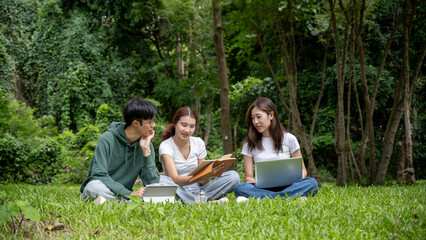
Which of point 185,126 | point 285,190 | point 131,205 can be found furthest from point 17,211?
point 285,190

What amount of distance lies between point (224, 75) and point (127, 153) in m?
3.12

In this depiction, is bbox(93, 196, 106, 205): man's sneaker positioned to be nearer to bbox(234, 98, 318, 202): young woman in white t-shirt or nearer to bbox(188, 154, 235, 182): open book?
bbox(188, 154, 235, 182): open book

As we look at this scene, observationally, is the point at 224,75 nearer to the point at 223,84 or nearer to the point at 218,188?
the point at 223,84

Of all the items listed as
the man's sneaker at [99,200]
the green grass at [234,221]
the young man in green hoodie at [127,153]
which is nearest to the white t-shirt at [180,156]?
the young man in green hoodie at [127,153]

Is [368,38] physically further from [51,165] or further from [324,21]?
[51,165]

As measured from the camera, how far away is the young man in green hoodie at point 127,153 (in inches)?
147

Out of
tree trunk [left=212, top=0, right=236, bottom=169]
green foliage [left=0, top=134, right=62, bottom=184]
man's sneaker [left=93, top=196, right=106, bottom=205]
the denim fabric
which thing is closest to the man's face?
the denim fabric

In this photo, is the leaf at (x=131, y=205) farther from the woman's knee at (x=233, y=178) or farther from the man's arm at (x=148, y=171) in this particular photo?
the woman's knee at (x=233, y=178)

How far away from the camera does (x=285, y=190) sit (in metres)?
3.90

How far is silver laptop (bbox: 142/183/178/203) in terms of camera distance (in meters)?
3.39

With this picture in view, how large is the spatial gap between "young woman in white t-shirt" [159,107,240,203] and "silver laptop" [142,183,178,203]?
40cm

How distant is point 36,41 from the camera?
18.3 m

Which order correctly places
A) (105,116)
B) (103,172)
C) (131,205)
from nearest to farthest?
(131,205) < (103,172) < (105,116)

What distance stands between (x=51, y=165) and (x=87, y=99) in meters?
6.93
